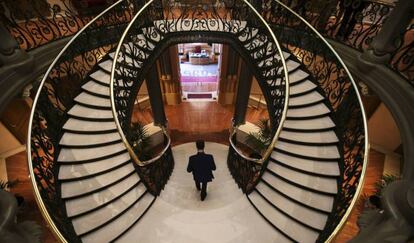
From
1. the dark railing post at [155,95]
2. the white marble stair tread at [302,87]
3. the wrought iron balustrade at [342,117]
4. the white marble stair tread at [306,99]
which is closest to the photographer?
the wrought iron balustrade at [342,117]

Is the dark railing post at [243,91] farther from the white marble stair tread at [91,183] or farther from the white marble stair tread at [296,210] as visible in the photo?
the white marble stair tread at [91,183]

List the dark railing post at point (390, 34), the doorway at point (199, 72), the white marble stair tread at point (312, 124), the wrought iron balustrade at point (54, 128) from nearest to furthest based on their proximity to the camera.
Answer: the wrought iron balustrade at point (54, 128) → the dark railing post at point (390, 34) → the white marble stair tread at point (312, 124) → the doorway at point (199, 72)

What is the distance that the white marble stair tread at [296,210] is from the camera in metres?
4.44

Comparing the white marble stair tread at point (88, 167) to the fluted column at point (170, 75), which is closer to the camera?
the white marble stair tread at point (88, 167)

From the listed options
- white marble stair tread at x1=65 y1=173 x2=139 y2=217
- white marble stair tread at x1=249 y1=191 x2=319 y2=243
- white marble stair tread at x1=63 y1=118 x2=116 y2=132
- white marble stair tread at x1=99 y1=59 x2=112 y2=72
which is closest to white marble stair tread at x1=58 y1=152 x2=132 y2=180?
white marble stair tread at x1=65 y1=173 x2=139 y2=217

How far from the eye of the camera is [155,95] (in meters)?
8.45

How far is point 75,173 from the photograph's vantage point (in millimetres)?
4648

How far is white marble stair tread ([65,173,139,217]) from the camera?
174 inches

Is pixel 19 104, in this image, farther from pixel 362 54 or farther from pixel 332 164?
pixel 362 54

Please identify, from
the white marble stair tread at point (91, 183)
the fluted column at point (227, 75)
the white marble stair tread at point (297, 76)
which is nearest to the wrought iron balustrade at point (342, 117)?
the white marble stair tread at point (297, 76)

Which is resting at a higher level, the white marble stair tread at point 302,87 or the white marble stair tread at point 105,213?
the white marble stair tread at point 302,87

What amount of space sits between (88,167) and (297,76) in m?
5.19

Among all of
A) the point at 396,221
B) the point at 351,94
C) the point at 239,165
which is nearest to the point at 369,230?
the point at 396,221

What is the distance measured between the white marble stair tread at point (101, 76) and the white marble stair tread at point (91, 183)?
2.16m
